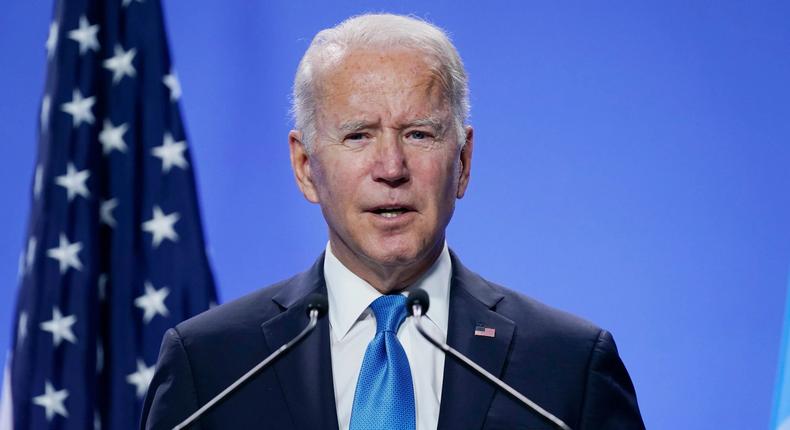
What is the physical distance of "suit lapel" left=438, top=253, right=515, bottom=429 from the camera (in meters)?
1.93

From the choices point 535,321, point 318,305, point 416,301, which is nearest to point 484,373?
point 416,301

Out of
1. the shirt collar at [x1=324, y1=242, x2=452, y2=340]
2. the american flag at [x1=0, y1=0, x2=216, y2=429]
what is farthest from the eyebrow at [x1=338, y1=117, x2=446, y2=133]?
the american flag at [x1=0, y1=0, x2=216, y2=429]

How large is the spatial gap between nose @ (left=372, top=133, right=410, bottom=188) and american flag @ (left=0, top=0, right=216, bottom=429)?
51.1 inches

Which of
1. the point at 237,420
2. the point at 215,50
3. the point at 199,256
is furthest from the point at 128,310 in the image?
the point at 237,420

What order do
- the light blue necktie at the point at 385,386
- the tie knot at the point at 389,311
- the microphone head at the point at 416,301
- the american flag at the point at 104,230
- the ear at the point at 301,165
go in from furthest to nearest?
the american flag at the point at 104,230 < the ear at the point at 301,165 < the tie knot at the point at 389,311 < the light blue necktie at the point at 385,386 < the microphone head at the point at 416,301

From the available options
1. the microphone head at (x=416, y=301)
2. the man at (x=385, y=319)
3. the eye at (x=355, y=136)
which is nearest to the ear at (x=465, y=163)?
the man at (x=385, y=319)

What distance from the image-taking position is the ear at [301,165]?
213cm

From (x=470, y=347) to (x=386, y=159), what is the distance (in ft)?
1.14

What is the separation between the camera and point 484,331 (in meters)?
2.04

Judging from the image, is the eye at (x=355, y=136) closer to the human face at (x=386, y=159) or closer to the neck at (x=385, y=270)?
the human face at (x=386, y=159)

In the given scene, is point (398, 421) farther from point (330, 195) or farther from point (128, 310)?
point (128, 310)

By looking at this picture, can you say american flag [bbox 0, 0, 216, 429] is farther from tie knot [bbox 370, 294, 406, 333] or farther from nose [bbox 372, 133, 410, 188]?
nose [bbox 372, 133, 410, 188]

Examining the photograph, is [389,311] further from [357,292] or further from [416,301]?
[416,301]

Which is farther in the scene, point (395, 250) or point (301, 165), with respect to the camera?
point (301, 165)
